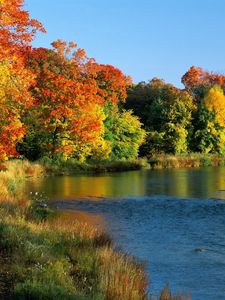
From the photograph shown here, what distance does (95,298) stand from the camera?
9812 mm

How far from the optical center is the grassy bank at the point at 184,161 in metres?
65.5

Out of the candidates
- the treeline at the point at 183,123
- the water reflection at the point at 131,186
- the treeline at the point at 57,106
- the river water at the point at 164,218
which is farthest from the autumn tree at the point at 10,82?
the treeline at the point at 183,123

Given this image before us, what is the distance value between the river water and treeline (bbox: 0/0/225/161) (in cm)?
601

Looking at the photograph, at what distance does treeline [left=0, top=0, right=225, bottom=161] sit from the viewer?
24781 millimetres

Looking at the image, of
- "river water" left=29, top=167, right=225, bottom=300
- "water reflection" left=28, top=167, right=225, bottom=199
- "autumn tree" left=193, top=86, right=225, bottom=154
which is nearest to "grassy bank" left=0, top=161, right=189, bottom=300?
"river water" left=29, top=167, right=225, bottom=300

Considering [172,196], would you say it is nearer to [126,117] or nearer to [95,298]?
[95,298]

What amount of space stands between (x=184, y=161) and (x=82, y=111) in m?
19.1

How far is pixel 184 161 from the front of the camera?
6838 centimetres

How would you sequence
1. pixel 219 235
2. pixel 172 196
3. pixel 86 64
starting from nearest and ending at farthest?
pixel 219 235, pixel 172 196, pixel 86 64

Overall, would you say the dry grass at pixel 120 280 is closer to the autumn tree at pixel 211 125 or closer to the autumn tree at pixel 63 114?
the autumn tree at pixel 63 114

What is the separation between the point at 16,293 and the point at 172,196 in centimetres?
2600

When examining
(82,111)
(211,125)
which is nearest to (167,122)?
(211,125)

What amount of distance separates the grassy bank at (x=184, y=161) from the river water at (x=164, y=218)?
52.7 ft

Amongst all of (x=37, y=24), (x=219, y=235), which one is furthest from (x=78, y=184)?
(x=219, y=235)
